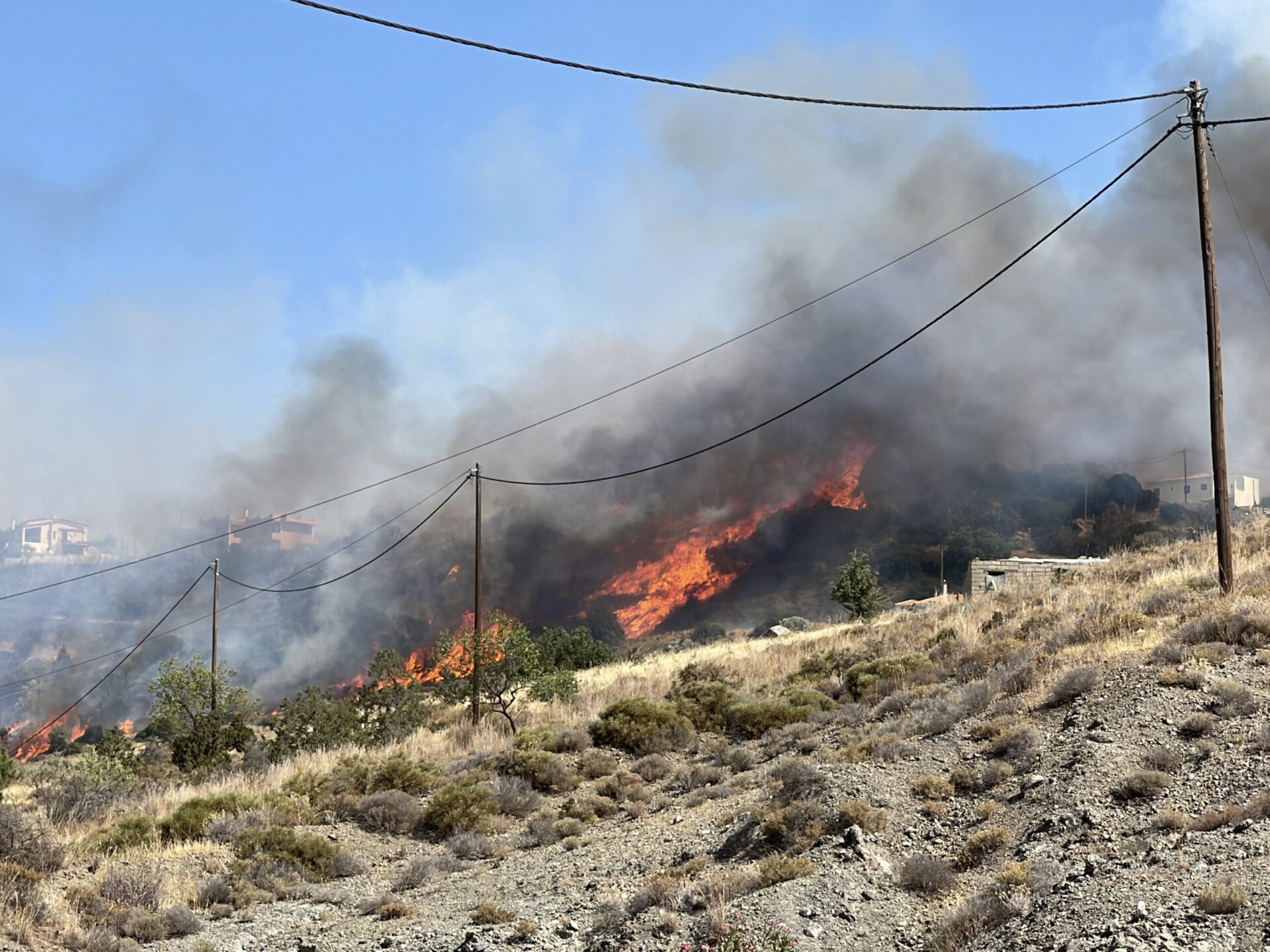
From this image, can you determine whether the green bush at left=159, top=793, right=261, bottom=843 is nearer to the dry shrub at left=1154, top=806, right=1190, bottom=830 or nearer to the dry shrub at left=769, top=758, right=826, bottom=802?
the dry shrub at left=769, top=758, right=826, bottom=802

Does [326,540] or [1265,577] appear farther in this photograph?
[326,540]

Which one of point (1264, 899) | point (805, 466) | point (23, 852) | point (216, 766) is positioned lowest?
point (216, 766)

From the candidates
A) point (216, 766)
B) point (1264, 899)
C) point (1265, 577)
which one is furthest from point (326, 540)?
point (1264, 899)

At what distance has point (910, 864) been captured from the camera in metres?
10.1

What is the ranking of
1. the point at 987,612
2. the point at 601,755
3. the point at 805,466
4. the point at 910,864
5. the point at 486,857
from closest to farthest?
the point at 910,864 < the point at 486,857 < the point at 601,755 < the point at 987,612 < the point at 805,466

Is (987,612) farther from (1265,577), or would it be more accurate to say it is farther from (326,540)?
(326,540)

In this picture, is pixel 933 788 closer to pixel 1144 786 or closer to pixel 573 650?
pixel 1144 786

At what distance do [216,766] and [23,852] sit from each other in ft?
45.5

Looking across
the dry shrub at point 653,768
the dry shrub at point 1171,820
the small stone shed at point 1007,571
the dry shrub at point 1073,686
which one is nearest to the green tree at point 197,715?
the dry shrub at point 653,768

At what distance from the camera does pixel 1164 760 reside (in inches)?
422

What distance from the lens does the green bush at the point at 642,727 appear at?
66.7 feet

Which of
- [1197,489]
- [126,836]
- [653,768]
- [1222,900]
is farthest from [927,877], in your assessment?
[1197,489]

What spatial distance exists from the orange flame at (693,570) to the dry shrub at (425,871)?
66.0 meters

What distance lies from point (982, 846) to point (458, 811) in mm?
9362
